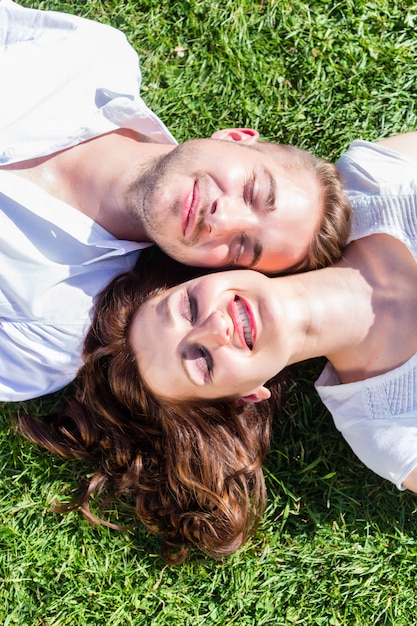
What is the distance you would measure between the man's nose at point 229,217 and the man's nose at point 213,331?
0.47 metres

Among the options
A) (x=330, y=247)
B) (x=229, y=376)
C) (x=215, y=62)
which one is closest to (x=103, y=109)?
(x=215, y=62)

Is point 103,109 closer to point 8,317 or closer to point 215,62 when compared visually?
point 215,62

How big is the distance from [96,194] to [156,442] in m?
1.55

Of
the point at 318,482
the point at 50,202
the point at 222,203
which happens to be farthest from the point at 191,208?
the point at 318,482

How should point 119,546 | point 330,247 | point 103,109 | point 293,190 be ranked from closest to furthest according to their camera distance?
point 293,190
point 330,247
point 103,109
point 119,546

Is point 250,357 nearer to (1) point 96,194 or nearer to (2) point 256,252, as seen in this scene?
(2) point 256,252

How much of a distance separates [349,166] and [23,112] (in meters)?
1.97

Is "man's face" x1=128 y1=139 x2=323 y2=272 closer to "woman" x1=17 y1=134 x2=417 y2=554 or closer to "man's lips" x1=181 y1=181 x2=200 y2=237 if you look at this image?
"man's lips" x1=181 y1=181 x2=200 y2=237

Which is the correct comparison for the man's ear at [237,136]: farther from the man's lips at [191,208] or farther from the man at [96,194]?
the man's lips at [191,208]

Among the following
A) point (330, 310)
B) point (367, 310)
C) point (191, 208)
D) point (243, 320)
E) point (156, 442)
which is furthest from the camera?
point (156, 442)

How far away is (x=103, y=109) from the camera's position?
390 centimetres

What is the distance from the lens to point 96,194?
3818mm

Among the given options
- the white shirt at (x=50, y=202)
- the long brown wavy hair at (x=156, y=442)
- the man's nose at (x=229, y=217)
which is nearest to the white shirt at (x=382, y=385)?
the long brown wavy hair at (x=156, y=442)

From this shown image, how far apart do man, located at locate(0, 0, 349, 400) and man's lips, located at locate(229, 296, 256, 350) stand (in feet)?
1.16
